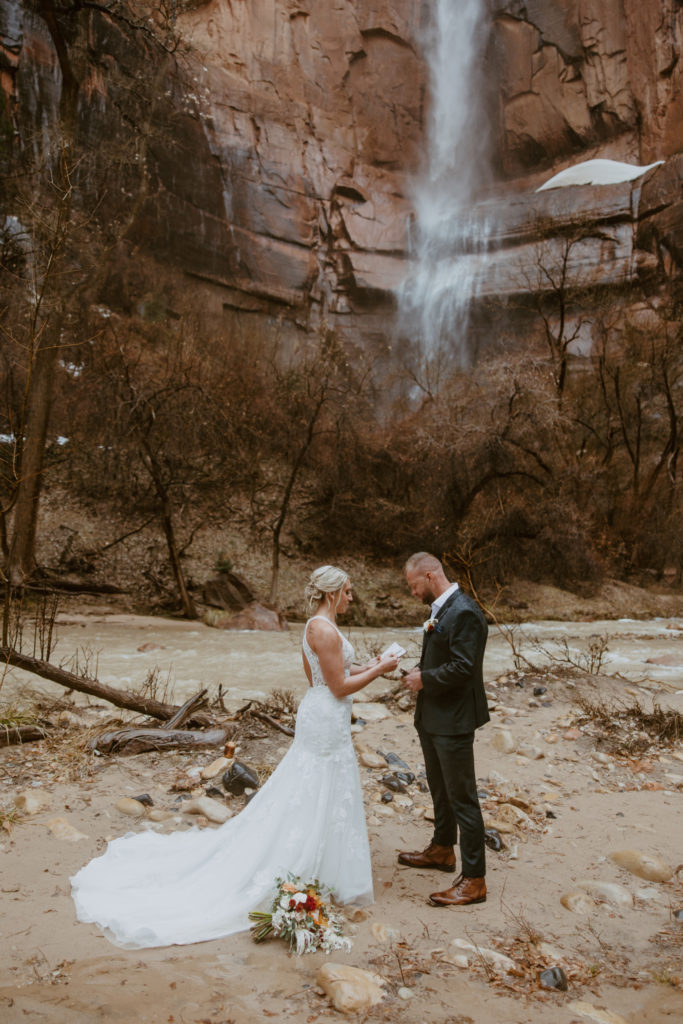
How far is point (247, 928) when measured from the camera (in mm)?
3324

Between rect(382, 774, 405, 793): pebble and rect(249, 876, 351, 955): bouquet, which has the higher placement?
rect(249, 876, 351, 955): bouquet

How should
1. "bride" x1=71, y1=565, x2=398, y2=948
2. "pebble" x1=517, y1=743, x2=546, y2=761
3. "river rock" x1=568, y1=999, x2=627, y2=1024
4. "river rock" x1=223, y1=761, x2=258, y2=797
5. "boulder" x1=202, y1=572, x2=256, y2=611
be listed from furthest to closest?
"boulder" x1=202, y1=572, x2=256, y2=611 → "pebble" x1=517, y1=743, x2=546, y2=761 → "river rock" x1=223, y1=761, x2=258, y2=797 → "bride" x1=71, y1=565, x2=398, y2=948 → "river rock" x1=568, y1=999, x2=627, y2=1024

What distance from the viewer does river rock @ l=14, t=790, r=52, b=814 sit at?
179 inches

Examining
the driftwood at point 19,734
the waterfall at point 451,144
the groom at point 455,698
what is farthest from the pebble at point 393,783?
the waterfall at point 451,144

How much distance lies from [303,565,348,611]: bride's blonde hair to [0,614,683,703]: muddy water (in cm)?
531

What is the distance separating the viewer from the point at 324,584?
3732 mm

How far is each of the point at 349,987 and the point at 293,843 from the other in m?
0.87

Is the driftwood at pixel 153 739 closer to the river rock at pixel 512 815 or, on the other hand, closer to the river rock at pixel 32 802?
the river rock at pixel 32 802

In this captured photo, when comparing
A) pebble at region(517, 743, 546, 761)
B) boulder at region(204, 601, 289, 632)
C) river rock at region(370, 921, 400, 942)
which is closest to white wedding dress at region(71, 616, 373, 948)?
river rock at region(370, 921, 400, 942)

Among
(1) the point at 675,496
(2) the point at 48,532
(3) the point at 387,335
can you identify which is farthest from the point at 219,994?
(3) the point at 387,335

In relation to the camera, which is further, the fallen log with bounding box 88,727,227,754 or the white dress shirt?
the fallen log with bounding box 88,727,227,754

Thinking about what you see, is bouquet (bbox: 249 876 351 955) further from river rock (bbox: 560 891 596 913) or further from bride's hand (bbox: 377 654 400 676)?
river rock (bbox: 560 891 596 913)

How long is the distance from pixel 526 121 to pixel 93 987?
45.3 m

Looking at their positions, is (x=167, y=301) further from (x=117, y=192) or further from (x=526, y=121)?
(x=526, y=121)
